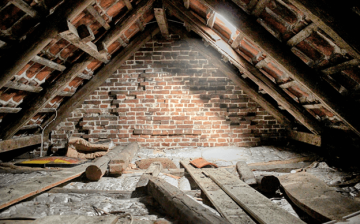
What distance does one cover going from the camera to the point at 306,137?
10.5 feet

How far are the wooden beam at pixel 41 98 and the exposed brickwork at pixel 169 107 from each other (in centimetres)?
100

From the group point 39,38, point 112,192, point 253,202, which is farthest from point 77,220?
point 39,38

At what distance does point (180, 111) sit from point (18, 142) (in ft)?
9.12

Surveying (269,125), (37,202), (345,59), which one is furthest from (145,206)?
(269,125)

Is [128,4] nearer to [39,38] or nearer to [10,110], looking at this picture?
[39,38]

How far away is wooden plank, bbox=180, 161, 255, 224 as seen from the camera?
1.52m

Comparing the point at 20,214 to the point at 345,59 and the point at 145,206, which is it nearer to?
the point at 145,206

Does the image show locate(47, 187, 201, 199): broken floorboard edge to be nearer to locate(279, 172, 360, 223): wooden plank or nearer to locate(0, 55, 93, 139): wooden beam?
locate(279, 172, 360, 223): wooden plank

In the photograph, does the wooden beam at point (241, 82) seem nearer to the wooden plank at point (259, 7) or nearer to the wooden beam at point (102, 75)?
the wooden beam at point (102, 75)

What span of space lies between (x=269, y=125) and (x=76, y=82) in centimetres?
374

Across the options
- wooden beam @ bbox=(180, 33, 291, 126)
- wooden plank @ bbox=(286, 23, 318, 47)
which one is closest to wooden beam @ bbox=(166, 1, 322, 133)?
wooden beam @ bbox=(180, 33, 291, 126)

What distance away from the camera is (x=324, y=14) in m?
1.42

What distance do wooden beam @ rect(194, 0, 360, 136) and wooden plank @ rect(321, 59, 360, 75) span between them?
0.44 ft

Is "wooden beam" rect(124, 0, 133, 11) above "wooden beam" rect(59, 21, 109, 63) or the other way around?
above
